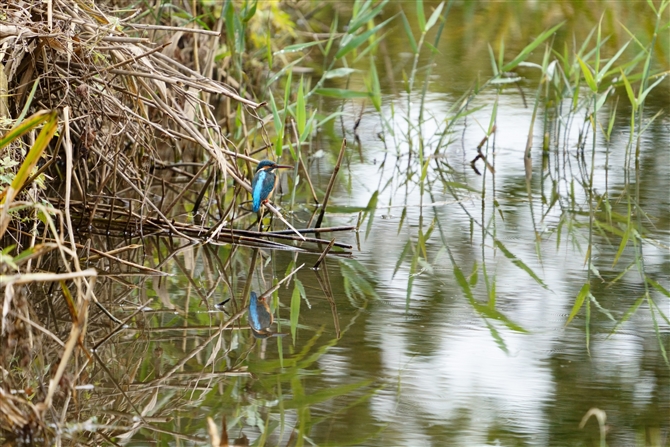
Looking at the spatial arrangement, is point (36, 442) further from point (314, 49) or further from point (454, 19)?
point (454, 19)

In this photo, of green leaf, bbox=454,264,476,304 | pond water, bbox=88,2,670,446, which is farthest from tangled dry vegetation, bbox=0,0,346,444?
green leaf, bbox=454,264,476,304

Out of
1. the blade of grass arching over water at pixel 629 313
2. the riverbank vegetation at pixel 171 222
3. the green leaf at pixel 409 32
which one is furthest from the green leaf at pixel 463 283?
the green leaf at pixel 409 32

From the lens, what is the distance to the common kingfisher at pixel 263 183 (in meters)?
3.71

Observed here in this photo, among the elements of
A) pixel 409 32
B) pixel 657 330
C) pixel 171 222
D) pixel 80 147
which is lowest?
pixel 657 330

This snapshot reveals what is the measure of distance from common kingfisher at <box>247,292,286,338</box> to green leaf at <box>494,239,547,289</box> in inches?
40.8

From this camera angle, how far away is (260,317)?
314 cm

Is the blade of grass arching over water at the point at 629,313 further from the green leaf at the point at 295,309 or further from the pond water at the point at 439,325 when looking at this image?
the green leaf at the point at 295,309

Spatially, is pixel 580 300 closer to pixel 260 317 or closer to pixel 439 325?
pixel 439 325

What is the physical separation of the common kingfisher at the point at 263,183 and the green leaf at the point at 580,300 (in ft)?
3.99

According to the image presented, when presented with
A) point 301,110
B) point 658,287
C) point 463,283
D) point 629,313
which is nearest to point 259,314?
point 463,283

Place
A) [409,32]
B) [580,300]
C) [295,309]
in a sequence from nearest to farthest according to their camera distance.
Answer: [295,309] < [580,300] < [409,32]

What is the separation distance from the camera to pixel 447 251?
13.0ft

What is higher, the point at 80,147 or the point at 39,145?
the point at 39,145

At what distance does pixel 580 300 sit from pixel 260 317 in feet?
3.69
